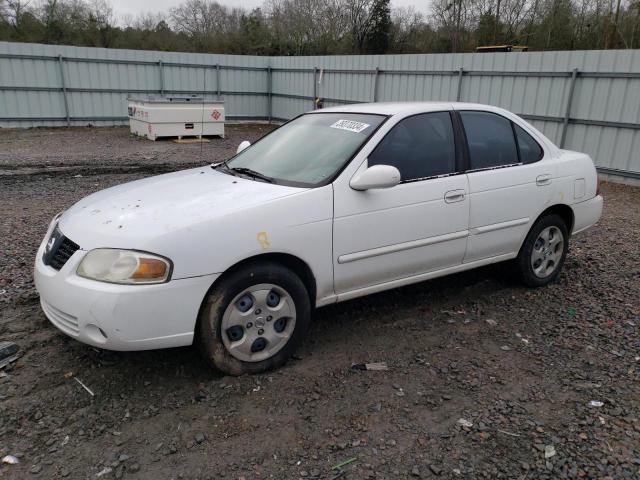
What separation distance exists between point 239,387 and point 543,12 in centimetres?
3685

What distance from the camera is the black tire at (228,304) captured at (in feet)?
10.0

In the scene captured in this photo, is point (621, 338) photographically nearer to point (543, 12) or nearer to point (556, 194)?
point (556, 194)

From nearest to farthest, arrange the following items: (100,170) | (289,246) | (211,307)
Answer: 1. (211,307)
2. (289,246)
3. (100,170)

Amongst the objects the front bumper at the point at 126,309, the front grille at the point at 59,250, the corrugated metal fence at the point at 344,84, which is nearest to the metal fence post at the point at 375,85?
the corrugated metal fence at the point at 344,84

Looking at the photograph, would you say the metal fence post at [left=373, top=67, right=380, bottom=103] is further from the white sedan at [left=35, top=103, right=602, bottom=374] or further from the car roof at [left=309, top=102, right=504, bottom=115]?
the car roof at [left=309, top=102, right=504, bottom=115]

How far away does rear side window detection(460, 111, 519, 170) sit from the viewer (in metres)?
4.29

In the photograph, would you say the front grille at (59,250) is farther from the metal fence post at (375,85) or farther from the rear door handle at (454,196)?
the metal fence post at (375,85)

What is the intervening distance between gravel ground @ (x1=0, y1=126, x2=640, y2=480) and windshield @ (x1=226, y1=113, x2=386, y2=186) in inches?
48.9

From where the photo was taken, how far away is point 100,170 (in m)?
10.7

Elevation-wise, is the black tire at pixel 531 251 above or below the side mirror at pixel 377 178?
below

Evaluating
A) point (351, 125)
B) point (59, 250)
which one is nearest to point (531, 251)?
point (351, 125)

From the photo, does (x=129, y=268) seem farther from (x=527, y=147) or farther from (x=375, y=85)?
(x=375, y=85)

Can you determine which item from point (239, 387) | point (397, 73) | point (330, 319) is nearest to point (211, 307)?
point (239, 387)

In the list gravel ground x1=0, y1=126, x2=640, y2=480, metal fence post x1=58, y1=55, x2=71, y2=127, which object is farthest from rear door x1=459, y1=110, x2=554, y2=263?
metal fence post x1=58, y1=55, x2=71, y2=127
